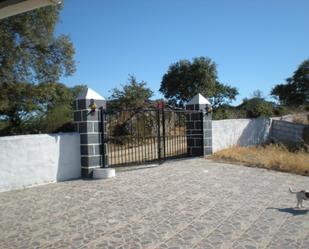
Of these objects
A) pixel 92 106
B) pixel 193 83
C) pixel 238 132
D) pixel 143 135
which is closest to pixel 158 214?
pixel 92 106

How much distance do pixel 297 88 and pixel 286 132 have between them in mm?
18197

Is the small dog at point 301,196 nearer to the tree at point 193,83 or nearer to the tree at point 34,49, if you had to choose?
the tree at point 34,49

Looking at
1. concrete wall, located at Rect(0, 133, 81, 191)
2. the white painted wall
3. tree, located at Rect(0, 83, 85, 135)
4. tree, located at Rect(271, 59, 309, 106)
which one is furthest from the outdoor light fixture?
tree, located at Rect(271, 59, 309, 106)

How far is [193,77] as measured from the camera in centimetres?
2959

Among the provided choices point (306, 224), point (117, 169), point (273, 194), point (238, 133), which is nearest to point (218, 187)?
point (273, 194)

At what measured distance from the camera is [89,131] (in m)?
8.80

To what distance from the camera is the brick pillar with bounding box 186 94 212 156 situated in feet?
39.7

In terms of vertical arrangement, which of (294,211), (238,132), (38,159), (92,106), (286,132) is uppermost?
(92,106)

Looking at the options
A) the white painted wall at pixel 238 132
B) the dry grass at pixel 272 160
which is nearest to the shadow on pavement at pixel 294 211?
the dry grass at pixel 272 160

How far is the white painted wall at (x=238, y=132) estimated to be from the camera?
14.0m

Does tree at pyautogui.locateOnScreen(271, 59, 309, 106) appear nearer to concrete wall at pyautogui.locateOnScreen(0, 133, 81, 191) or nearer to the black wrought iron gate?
the black wrought iron gate

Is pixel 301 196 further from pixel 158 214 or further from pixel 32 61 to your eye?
pixel 32 61

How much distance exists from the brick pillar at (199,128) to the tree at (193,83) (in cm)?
1674

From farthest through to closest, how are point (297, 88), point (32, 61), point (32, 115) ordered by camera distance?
1. point (297, 88)
2. point (32, 115)
3. point (32, 61)
